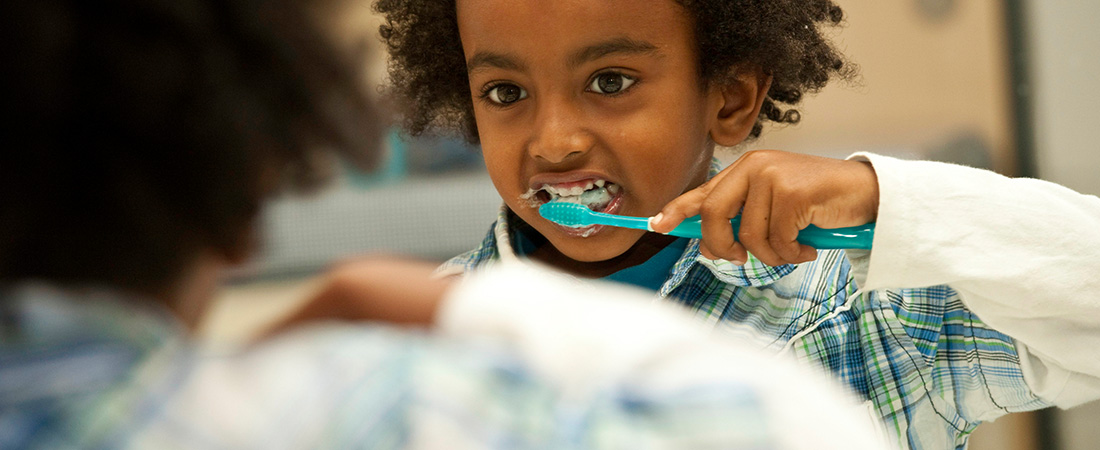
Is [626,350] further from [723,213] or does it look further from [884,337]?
[884,337]

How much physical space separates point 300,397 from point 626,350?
0.28 ft

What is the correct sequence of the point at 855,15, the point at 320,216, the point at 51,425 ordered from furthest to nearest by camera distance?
the point at 320,216
the point at 855,15
the point at 51,425

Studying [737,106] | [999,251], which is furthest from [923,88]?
[999,251]

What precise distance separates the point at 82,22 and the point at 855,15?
3.57 ft

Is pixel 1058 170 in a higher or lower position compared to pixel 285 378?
lower

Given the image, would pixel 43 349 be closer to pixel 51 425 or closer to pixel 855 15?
pixel 51 425

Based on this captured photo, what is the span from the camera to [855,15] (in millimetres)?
1139

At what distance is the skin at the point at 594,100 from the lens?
614 mm

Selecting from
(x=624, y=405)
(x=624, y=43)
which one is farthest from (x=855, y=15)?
(x=624, y=405)

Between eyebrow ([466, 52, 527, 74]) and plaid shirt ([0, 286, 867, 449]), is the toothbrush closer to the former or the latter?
eyebrow ([466, 52, 527, 74])

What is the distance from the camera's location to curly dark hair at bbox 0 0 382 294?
21cm

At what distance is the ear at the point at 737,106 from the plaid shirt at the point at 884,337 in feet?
0.32

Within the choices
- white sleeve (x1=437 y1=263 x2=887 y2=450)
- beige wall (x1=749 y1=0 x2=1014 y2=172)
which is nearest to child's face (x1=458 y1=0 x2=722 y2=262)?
white sleeve (x1=437 y1=263 x2=887 y2=450)

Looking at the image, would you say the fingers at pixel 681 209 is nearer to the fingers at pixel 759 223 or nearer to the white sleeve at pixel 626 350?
the fingers at pixel 759 223
